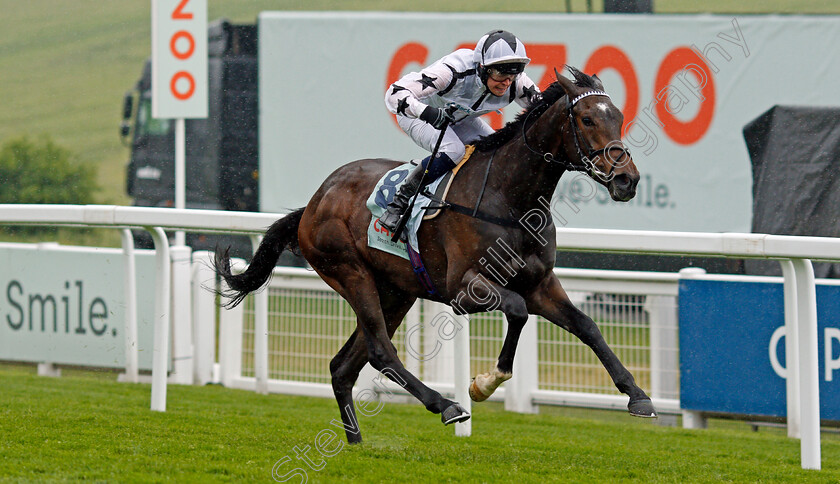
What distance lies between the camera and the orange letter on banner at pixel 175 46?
816 cm

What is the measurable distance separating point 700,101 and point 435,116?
6.47 metres

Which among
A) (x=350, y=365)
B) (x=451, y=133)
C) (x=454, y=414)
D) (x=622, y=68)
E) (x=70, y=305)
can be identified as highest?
(x=622, y=68)

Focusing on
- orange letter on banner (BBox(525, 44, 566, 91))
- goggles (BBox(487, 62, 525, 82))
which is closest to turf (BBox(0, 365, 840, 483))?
goggles (BBox(487, 62, 525, 82))

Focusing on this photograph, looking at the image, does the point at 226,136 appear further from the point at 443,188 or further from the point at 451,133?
the point at 443,188

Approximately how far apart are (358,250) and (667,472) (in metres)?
1.55

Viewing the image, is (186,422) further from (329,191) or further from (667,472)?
(667,472)

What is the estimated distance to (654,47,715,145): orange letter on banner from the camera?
9.95 m

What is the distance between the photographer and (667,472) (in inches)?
159

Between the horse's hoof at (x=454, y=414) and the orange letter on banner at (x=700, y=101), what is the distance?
6.56 meters

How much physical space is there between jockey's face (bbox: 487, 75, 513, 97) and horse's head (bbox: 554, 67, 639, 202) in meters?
0.30

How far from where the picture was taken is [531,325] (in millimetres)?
6145

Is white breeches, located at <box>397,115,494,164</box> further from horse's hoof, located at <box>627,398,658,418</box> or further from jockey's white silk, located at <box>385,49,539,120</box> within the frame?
horse's hoof, located at <box>627,398,658,418</box>

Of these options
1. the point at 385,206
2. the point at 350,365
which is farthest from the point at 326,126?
the point at 385,206

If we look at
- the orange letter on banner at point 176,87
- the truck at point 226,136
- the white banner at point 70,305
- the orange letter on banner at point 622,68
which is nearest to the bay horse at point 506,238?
the white banner at point 70,305
